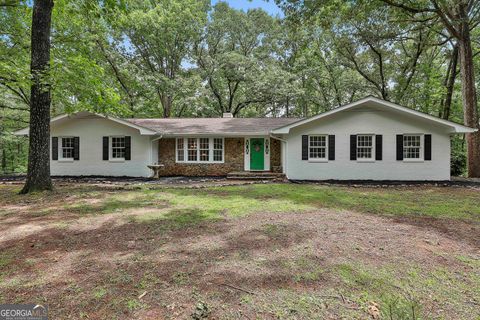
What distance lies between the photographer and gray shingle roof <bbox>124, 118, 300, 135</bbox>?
46.3ft

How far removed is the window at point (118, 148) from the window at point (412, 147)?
583 inches

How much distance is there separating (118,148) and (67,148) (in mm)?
3067

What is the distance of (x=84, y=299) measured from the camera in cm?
259

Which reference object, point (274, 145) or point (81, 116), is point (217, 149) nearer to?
point (274, 145)

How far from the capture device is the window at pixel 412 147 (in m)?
12.4

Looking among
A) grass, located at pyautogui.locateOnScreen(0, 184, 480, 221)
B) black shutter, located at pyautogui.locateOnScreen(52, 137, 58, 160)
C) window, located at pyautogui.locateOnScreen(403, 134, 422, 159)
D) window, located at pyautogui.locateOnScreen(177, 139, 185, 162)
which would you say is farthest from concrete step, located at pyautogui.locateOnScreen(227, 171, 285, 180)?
black shutter, located at pyautogui.locateOnScreen(52, 137, 58, 160)

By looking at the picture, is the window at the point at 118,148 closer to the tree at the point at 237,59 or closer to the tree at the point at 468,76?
the tree at the point at 237,59

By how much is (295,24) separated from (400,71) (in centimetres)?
1418

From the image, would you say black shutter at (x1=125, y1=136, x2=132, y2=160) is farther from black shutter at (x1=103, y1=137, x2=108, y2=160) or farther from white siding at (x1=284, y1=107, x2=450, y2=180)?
white siding at (x1=284, y1=107, x2=450, y2=180)

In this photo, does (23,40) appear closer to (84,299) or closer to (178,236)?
(178,236)

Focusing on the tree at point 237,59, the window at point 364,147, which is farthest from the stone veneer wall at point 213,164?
the tree at point 237,59

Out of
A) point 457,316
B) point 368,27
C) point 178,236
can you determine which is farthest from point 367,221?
point 368,27

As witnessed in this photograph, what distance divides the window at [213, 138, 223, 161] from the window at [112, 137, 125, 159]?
5.11 m

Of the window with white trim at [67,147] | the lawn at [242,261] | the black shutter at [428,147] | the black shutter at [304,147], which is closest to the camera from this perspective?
the lawn at [242,261]
